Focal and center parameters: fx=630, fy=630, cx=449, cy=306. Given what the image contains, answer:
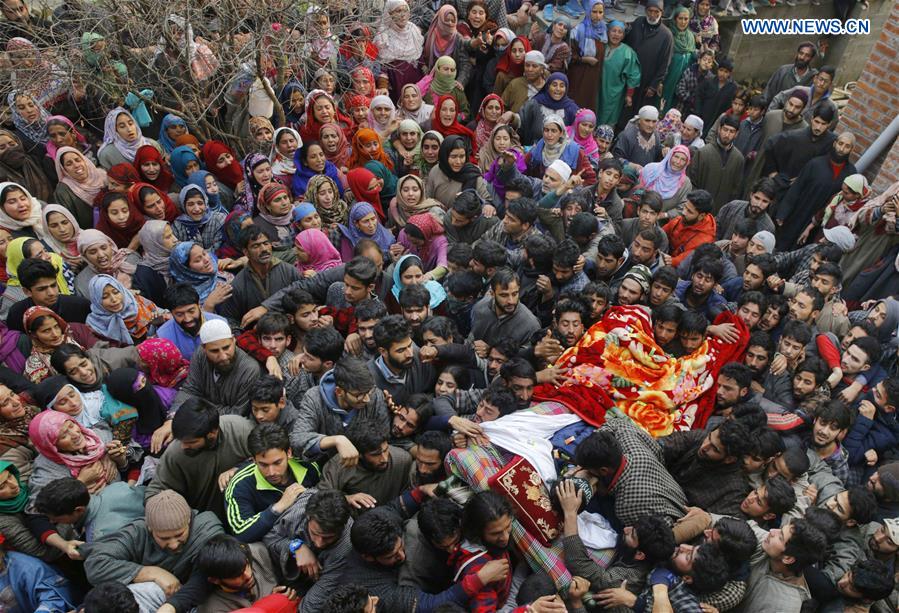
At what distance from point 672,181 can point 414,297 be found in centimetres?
349

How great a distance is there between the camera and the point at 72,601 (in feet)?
10.7

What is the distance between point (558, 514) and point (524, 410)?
0.74 metres

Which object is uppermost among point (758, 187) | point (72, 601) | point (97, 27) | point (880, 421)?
point (97, 27)

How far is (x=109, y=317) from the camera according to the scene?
4500 mm

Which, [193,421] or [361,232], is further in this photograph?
[361,232]

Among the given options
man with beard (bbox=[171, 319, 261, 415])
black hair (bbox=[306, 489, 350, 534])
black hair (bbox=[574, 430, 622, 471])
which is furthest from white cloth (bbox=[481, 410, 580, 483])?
man with beard (bbox=[171, 319, 261, 415])

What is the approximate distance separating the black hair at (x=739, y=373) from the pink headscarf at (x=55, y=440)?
392cm

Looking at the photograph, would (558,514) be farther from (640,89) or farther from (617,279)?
(640,89)

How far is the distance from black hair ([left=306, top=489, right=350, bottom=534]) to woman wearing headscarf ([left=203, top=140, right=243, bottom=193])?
429cm

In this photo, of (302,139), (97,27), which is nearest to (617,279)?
(302,139)

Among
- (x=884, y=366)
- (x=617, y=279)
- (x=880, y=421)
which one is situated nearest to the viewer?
(x=880, y=421)

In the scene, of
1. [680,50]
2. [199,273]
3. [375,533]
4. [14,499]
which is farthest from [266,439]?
[680,50]

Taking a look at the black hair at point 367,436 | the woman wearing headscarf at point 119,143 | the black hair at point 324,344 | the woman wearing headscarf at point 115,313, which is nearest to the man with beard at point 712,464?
the black hair at point 367,436

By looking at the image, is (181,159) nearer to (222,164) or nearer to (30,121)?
(222,164)
